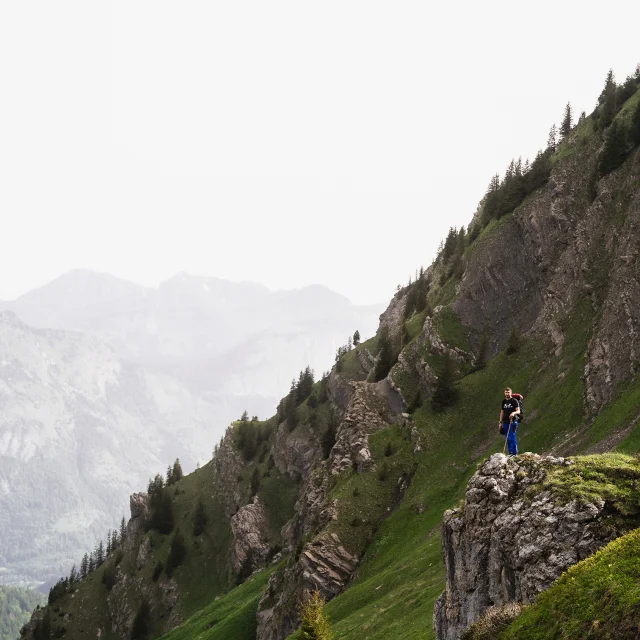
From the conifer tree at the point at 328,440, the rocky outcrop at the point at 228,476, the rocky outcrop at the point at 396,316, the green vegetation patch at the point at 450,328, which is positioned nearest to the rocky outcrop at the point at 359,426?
the conifer tree at the point at 328,440

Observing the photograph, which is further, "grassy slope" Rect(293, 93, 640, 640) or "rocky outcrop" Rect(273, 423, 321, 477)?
"rocky outcrop" Rect(273, 423, 321, 477)

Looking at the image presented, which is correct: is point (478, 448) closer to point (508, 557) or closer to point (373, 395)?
point (373, 395)

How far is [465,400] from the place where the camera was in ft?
262

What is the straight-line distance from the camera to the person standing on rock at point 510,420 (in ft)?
94.0

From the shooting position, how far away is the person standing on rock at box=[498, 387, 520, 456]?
2866 cm

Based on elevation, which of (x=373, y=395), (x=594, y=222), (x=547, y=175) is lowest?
(x=373, y=395)

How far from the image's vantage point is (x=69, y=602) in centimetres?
16662

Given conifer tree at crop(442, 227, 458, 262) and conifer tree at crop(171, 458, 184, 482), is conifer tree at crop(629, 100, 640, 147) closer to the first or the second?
conifer tree at crop(442, 227, 458, 262)

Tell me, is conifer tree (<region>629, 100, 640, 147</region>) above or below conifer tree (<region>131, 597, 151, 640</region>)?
above

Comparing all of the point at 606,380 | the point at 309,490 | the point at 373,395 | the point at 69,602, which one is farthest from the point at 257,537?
the point at 606,380

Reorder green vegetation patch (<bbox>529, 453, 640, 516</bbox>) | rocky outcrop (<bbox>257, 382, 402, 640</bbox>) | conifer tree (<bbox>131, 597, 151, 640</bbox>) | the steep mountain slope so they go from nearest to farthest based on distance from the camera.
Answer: green vegetation patch (<bbox>529, 453, 640, 516</bbox>) → the steep mountain slope → rocky outcrop (<bbox>257, 382, 402, 640</bbox>) → conifer tree (<bbox>131, 597, 151, 640</bbox>)

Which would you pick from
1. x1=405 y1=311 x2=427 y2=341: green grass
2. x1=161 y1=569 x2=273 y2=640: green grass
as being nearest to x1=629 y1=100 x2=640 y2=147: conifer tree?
x1=405 y1=311 x2=427 y2=341: green grass

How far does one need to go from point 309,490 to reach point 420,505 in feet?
108

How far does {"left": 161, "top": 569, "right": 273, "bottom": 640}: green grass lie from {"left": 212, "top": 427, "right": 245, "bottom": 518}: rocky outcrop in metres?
45.7
